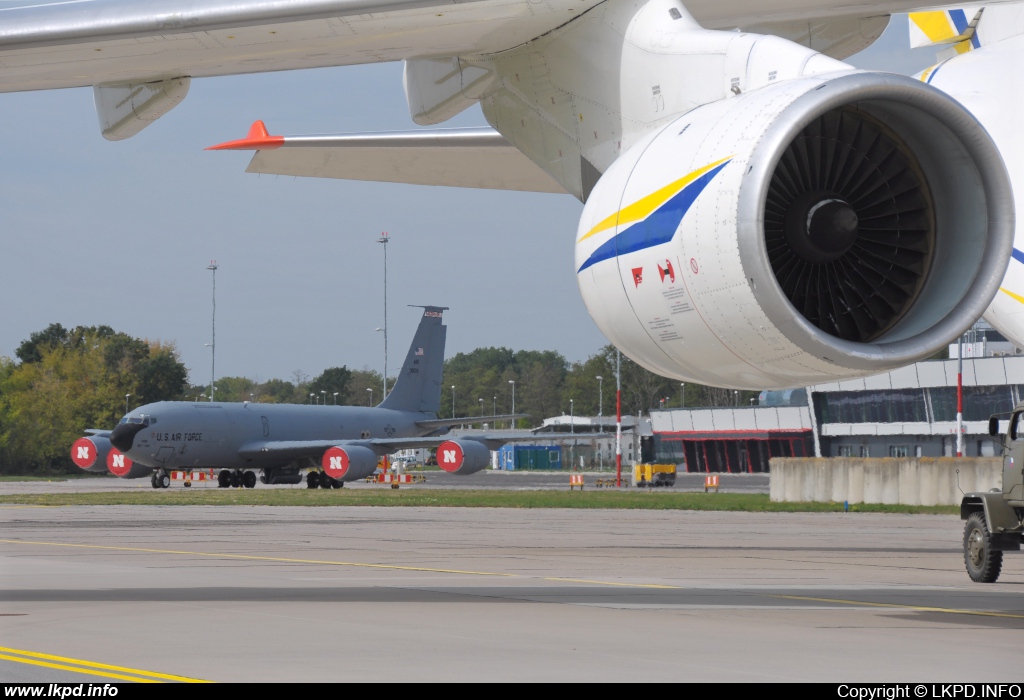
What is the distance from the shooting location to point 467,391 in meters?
169

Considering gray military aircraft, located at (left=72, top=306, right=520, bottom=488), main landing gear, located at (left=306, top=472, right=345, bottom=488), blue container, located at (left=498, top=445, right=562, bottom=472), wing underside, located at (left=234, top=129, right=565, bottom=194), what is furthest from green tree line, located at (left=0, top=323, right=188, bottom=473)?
wing underside, located at (left=234, top=129, right=565, bottom=194)

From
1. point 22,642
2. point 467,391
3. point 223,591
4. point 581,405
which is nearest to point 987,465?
point 223,591

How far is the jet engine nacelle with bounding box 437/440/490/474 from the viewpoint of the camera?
45031 mm

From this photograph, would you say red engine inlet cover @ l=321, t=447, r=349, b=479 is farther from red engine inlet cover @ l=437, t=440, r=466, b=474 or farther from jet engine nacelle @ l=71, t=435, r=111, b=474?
jet engine nacelle @ l=71, t=435, r=111, b=474

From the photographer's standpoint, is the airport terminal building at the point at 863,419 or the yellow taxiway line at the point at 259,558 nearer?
the yellow taxiway line at the point at 259,558

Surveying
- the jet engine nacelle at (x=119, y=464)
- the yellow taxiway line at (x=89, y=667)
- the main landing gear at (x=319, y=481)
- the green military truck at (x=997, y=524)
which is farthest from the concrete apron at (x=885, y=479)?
the yellow taxiway line at (x=89, y=667)

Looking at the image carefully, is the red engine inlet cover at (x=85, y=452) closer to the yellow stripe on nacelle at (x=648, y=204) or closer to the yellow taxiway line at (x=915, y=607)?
the yellow taxiway line at (x=915, y=607)

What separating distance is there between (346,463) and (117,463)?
926cm

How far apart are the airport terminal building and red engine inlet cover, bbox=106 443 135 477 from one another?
29.8m

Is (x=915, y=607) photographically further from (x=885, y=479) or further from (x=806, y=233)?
(x=885, y=479)

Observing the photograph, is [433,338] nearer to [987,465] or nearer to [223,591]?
[987,465]

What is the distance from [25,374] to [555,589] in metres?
86.4

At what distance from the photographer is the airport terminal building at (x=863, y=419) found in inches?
2370

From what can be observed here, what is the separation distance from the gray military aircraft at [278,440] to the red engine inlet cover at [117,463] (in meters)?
0.04
